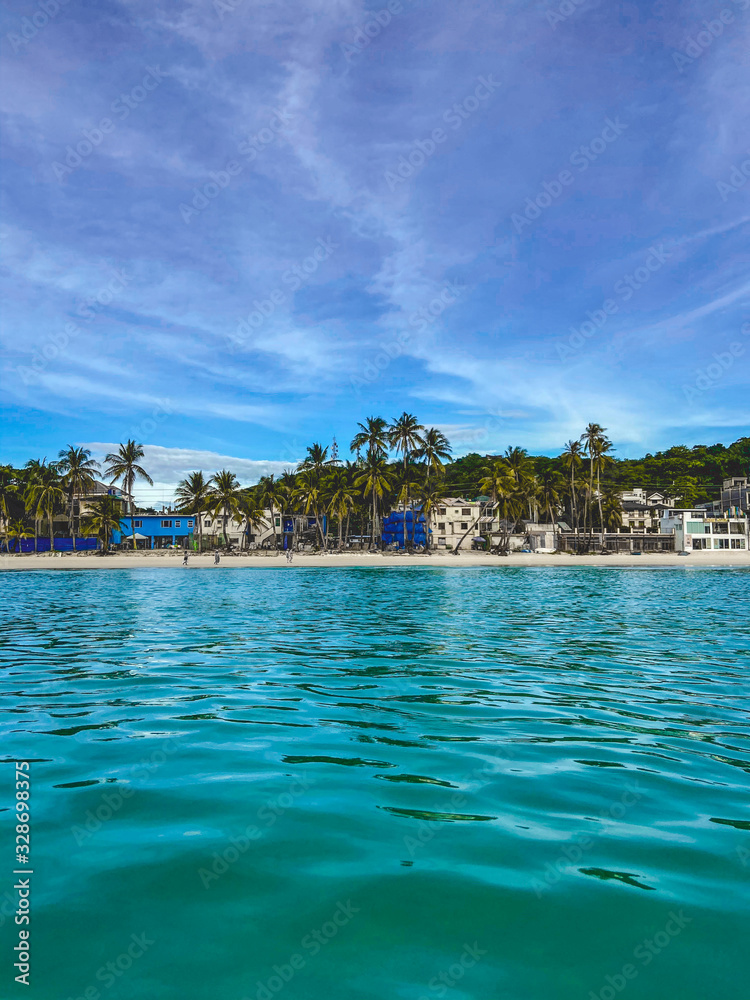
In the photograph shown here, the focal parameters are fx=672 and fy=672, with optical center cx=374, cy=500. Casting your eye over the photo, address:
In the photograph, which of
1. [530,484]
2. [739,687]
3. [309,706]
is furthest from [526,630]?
[530,484]

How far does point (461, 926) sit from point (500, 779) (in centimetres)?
231

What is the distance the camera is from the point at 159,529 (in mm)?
88875

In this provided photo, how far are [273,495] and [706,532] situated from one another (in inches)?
2226

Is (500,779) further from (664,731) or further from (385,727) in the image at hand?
(664,731)

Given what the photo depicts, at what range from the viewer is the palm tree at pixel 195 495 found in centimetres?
8119

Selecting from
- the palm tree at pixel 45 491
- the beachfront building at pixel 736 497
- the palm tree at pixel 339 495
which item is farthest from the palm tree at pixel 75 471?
the beachfront building at pixel 736 497

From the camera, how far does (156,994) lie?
2.85 m

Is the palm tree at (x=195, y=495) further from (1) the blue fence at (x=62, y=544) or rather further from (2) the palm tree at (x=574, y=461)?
(2) the palm tree at (x=574, y=461)

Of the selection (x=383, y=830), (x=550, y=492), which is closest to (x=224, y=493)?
(x=550, y=492)

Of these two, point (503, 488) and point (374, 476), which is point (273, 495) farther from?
point (503, 488)

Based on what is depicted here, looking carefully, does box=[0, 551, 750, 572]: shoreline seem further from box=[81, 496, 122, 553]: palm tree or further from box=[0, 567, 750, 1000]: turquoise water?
box=[0, 567, 750, 1000]: turquoise water

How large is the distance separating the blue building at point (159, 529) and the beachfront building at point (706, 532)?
63.4m

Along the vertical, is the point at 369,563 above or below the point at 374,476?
below

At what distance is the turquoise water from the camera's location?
3070 millimetres
